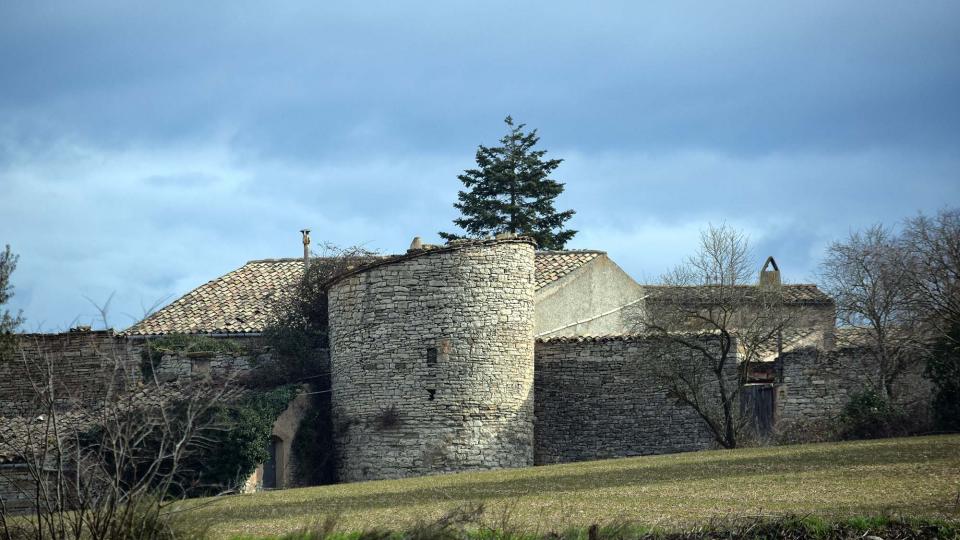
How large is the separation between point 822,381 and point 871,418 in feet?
9.04

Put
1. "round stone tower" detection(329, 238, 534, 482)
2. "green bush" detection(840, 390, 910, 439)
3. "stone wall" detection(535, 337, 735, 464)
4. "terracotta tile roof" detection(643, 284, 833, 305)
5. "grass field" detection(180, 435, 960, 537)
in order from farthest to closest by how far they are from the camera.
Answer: "terracotta tile roof" detection(643, 284, 833, 305) < "stone wall" detection(535, 337, 735, 464) < "round stone tower" detection(329, 238, 534, 482) < "green bush" detection(840, 390, 910, 439) < "grass field" detection(180, 435, 960, 537)

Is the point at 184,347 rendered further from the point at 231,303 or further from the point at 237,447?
the point at 237,447

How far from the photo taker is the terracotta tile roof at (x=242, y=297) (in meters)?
32.8

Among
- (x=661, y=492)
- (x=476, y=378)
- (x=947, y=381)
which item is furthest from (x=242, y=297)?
(x=661, y=492)

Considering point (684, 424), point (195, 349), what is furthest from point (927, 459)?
point (195, 349)

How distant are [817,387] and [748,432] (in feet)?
7.64

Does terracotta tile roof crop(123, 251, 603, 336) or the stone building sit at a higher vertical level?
terracotta tile roof crop(123, 251, 603, 336)

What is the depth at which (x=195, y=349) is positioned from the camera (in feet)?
103

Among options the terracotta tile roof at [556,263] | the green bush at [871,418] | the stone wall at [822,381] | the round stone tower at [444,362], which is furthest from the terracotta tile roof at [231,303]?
the green bush at [871,418]

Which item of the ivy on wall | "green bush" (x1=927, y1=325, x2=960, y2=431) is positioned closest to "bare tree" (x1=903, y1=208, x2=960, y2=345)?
"green bush" (x1=927, y1=325, x2=960, y2=431)

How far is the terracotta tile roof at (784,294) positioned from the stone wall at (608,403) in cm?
196

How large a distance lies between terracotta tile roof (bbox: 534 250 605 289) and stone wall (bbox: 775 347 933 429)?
654cm

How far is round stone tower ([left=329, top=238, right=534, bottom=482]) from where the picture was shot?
1083 inches

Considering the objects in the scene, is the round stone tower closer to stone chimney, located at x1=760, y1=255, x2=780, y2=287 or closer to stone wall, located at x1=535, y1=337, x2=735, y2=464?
stone wall, located at x1=535, y1=337, x2=735, y2=464
